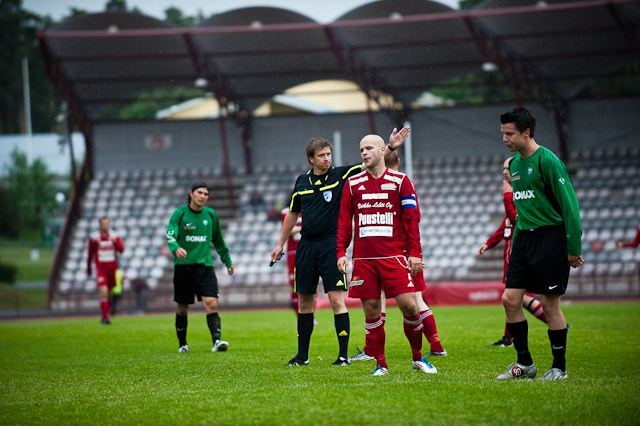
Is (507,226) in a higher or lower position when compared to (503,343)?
higher

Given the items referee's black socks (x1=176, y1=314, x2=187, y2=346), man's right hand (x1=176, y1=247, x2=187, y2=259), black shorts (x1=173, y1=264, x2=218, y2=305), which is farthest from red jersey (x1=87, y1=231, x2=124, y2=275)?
man's right hand (x1=176, y1=247, x2=187, y2=259)

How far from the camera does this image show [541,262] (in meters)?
5.20

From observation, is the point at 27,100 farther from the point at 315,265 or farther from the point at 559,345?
the point at 559,345

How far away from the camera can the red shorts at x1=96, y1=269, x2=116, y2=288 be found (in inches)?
596

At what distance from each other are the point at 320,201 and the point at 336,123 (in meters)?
24.6

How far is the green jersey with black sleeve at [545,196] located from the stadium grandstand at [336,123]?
1780 cm

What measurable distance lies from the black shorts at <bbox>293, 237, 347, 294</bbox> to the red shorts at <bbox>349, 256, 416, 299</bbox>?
3.34ft

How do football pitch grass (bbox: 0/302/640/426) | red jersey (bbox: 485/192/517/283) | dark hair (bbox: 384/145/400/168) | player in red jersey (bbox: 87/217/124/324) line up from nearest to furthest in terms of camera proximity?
football pitch grass (bbox: 0/302/640/426) → dark hair (bbox: 384/145/400/168) → red jersey (bbox: 485/192/517/283) → player in red jersey (bbox: 87/217/124/324)

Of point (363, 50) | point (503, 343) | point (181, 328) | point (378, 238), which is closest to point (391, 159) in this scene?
point (378, 238)

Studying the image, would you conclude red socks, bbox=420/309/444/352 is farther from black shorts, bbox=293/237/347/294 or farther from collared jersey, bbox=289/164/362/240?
collared jersey, bbox=289/164/362/240

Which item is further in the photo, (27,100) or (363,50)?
(27,100)

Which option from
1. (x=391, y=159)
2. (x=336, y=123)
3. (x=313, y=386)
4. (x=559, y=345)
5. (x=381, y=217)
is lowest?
(x=313, y=386)

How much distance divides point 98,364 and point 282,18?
68.0 ft

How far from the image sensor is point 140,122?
3188 centimetres
